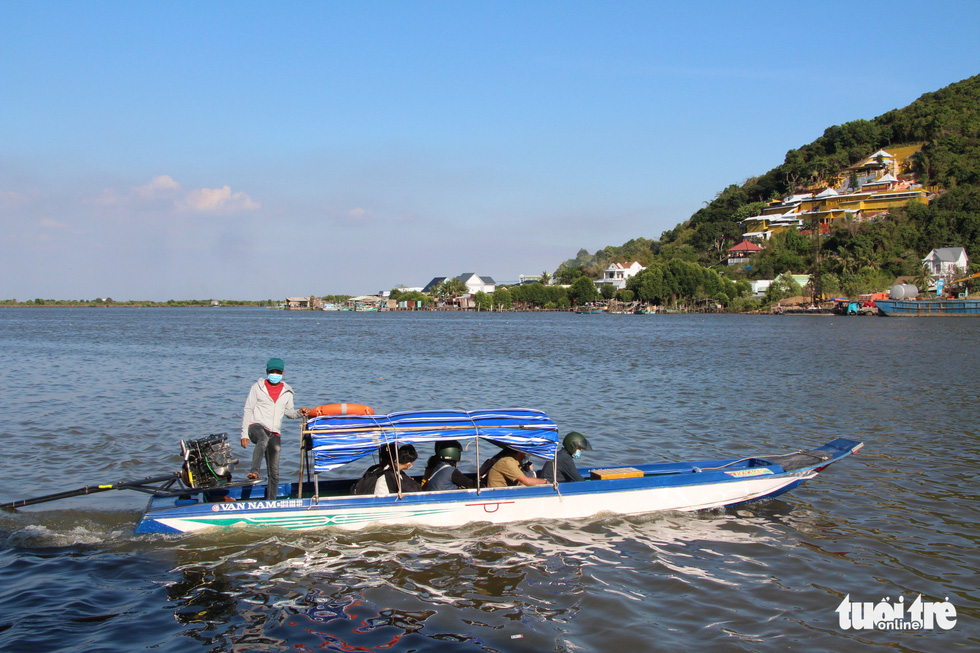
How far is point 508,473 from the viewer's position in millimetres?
11188

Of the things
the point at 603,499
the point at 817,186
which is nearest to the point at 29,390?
the point at 603,499

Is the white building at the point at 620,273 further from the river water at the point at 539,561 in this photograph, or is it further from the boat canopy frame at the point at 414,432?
the boat canopy frame at the point at 414,432

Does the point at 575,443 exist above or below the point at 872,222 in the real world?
below

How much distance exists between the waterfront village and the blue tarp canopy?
324 feet

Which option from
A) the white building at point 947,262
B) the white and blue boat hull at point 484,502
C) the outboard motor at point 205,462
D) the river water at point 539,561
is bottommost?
the river water at point 539,561

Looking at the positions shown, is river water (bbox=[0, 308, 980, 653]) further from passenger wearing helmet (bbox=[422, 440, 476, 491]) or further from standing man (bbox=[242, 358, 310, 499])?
standing man (bbox=[242, 358, 310, 499])

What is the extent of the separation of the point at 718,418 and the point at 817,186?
166 meters

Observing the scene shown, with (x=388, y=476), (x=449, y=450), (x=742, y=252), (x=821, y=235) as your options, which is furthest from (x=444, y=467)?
(x=742, y=252)

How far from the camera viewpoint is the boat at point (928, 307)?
84.2 meters

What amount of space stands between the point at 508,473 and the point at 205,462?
496 cm

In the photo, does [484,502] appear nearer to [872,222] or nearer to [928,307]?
[928,307]

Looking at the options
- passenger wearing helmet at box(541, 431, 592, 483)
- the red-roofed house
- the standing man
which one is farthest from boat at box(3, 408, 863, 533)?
the red-roofed house

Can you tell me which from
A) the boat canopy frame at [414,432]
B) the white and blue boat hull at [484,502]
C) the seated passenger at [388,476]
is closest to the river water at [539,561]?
the white and blue boat hull at [484,502]

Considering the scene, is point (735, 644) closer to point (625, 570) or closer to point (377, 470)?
point (625, 570)
